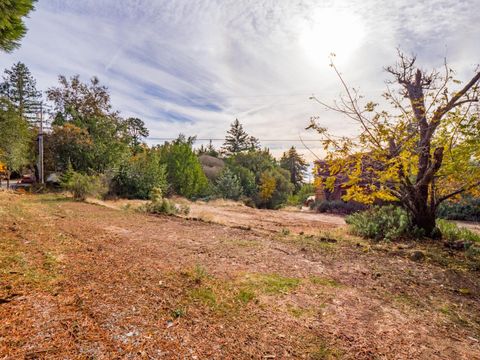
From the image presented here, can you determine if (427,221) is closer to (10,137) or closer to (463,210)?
(463,210)

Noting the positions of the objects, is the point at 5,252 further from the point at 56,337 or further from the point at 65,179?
the point at 65,179

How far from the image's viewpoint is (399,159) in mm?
4953

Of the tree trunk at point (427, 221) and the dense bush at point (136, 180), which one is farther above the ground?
the dense bush at point (136, 180)

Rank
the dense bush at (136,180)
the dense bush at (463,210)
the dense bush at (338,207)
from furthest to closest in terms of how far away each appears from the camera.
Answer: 1. the dense bush at (338,207)
2. the dense bush at (136,180)
3. the dense bush at (463,210)

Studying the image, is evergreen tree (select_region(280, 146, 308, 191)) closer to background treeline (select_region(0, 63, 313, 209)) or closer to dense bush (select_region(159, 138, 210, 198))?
background treeline (select_region(0, 63, 313, 209))

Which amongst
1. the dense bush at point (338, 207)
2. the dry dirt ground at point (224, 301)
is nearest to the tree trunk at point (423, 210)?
the dry dirt ground at point (224, 301)

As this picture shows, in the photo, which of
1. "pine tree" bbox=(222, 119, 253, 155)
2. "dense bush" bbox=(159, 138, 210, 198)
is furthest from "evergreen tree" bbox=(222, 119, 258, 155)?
"dense bush" bbox=(159, 138, 210, 198)

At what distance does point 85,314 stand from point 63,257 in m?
1.65

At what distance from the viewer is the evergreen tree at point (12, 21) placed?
9.26 ft

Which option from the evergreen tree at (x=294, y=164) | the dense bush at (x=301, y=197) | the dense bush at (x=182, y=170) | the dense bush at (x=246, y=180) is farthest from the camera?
the evergreen tree at (x=294, y=164)

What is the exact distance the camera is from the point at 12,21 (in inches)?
116

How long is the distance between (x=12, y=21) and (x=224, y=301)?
3820 millimetres

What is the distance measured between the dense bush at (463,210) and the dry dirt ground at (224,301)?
1044 centimetres

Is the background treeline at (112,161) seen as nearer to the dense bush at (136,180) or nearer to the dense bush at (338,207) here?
the dense bush at (136,180)
